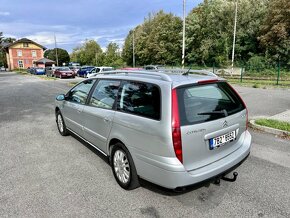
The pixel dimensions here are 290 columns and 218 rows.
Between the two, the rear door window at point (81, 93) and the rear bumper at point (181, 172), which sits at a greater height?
the rear door window at point (81, 93)

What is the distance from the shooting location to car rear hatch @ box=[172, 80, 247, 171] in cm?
263

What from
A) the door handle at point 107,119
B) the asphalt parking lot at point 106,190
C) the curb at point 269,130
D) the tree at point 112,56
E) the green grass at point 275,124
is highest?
the tree at point 112,56

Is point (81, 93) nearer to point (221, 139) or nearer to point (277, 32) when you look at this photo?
point (221, 139)

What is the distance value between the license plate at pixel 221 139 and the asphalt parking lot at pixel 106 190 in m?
0.48

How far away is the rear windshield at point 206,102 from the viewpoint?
272cm

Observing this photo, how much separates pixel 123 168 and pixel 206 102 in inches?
58.3

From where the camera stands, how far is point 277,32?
83.4ft

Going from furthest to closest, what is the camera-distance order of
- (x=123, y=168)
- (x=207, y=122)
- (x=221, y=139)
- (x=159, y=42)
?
(x=159, y=42), (x=123, y=168), (x=221, y=139), (x=207, y=122)

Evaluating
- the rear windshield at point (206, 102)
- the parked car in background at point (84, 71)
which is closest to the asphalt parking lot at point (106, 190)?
the rear windshield at point (206, 102)

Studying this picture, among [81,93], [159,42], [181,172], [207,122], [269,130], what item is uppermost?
[159,42]

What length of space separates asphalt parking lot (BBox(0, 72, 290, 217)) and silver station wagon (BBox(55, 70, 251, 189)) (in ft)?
0.82

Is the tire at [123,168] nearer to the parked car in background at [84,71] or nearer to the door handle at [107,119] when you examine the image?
the door handle at [107,119]

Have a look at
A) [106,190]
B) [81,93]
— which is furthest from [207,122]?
[81,93]

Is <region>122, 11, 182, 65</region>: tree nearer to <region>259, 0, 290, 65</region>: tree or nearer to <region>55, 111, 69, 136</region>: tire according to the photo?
<region>259, 0, 290, 65</region>: tree
